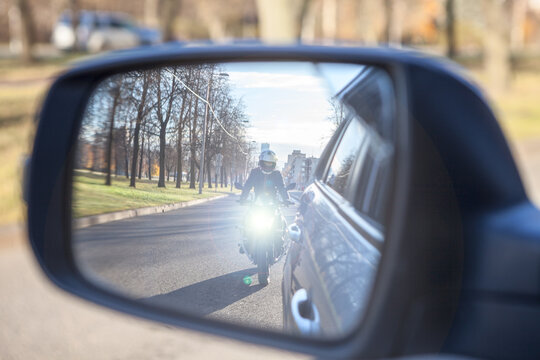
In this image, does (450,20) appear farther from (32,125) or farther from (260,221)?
(260,221)

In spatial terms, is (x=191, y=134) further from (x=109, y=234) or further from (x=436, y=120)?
(x=436, y=120)

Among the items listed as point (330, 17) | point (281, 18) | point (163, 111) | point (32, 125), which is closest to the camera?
point (163, 111)

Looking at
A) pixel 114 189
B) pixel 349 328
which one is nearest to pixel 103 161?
pixel 114 189

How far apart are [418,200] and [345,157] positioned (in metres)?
0.28

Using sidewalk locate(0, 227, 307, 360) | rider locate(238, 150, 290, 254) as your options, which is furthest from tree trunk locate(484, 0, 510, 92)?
rider locate(238, 150, 290, 254)

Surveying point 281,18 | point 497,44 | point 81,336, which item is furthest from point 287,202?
point 497,44

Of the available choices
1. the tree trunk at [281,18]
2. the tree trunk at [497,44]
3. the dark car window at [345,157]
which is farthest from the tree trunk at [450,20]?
the dark car window at [345,157]

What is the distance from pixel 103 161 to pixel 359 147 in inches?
28.0

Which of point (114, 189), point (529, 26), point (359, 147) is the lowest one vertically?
point (114, 189)

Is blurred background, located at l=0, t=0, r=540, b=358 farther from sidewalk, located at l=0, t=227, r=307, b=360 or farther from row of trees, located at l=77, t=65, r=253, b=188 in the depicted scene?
row of trees, located at l=77, t=65, r=253, b=188

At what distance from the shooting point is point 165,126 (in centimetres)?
131

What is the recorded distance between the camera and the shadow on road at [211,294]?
4.00 ft

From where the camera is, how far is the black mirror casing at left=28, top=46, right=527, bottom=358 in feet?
3.45

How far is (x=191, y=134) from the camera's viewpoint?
49.7 inches
